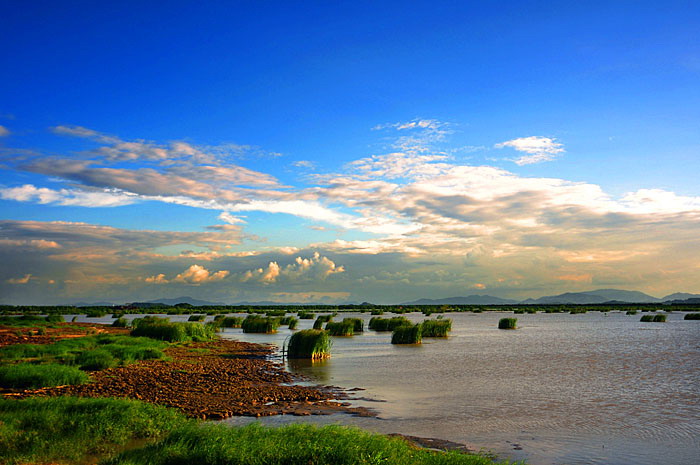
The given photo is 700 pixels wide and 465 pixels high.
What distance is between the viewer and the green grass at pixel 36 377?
16447 millimetres

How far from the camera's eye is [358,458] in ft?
29.4

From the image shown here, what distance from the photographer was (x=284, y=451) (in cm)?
930

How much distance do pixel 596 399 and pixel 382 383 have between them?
7711 mm

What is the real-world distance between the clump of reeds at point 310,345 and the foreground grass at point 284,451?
17.8 meters

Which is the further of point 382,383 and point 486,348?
point 486,348

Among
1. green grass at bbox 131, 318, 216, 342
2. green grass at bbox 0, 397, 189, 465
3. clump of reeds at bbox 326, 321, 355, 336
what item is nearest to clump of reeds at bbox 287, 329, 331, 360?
green grass at bbox 131, 318, 216, 342

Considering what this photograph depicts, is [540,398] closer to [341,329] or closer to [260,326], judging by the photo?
[341,329]

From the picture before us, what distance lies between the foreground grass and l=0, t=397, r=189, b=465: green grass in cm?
147

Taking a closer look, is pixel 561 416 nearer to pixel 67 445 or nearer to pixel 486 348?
pixel 67 445

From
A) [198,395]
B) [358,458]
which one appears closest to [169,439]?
[358,458]

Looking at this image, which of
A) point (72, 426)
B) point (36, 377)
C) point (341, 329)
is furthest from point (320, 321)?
point (72, 426)

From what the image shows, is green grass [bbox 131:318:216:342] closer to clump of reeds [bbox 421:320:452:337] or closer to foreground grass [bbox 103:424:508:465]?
clump of reeds [bbox 421:320:452:337]

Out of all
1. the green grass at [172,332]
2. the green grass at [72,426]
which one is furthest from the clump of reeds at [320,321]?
the green grass at [72,426]

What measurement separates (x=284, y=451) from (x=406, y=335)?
98.0ft
